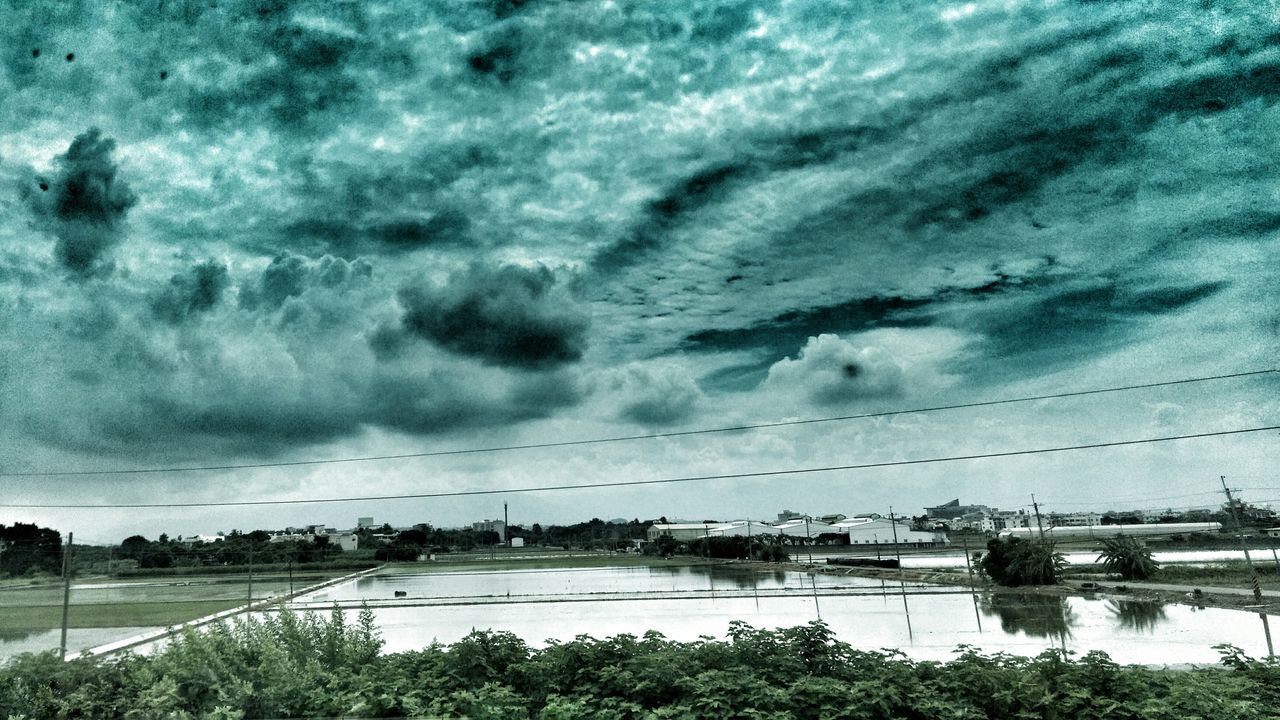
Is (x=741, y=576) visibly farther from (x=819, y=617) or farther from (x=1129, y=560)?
(x=819, y=617)

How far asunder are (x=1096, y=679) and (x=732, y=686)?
342 cm

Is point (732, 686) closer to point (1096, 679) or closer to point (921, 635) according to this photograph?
point (1096, 679)

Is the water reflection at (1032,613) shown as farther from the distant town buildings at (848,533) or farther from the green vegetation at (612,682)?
the distant town buildings at (848,533)

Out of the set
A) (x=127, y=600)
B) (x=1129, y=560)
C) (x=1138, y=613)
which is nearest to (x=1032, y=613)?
(x=1138, y=613)

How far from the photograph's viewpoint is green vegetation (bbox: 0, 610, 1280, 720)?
631 centimetres

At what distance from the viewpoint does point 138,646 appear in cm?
1983

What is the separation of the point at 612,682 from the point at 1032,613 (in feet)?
72.0

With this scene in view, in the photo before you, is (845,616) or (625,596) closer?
(845,616)

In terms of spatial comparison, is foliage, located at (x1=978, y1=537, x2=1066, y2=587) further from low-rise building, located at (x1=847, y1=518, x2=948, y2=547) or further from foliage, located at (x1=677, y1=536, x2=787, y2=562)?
low-rise building, located at (x1=847, y1=518, x2=948, y2=547)

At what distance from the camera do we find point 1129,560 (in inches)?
1367

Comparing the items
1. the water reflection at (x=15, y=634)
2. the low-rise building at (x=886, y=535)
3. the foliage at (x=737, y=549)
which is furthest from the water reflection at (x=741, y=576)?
the low-rise building at (x=886, y=535)

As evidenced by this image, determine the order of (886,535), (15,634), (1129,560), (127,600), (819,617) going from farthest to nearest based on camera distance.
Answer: (886,535) → (1129,560) → (127,600) → (819,617) → (15,634)

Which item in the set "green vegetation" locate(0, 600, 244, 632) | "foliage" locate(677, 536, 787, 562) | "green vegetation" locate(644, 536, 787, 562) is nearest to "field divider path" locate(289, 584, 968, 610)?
"green vegetation" locate(0, 600, 244, 632)

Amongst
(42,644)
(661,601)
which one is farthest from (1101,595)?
(42,644)
